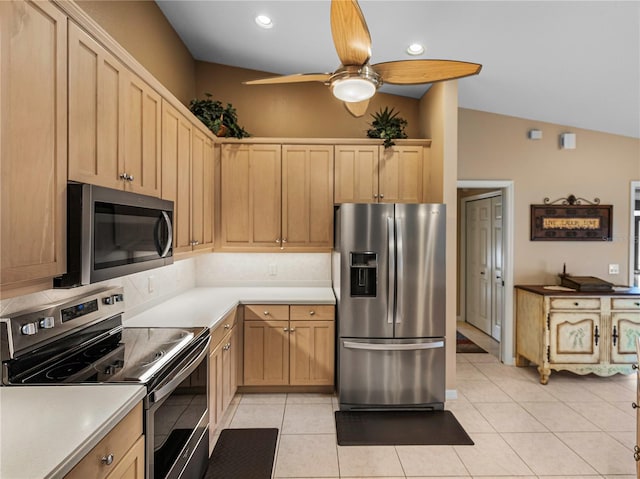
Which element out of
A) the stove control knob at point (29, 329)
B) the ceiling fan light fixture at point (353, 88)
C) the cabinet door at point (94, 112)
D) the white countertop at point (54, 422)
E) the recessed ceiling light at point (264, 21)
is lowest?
the white countertop at point (54, 422)

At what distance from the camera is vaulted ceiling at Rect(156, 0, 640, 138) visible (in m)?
2.37

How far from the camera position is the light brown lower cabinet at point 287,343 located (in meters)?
3.24

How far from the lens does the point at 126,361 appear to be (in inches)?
65.4

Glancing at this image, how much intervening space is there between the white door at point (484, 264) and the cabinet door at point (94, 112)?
13.8 ft

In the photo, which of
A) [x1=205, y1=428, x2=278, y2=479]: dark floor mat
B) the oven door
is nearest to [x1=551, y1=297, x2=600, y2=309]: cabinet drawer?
[x1=205, y1=428, x2=278, y2=479]: dark floor mat

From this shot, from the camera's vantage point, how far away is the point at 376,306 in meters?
3.06

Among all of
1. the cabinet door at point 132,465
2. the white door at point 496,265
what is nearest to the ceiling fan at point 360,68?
the cabinet door at point 132,465

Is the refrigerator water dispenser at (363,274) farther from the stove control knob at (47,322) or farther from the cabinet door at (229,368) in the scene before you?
the stove control knob at (47,322)

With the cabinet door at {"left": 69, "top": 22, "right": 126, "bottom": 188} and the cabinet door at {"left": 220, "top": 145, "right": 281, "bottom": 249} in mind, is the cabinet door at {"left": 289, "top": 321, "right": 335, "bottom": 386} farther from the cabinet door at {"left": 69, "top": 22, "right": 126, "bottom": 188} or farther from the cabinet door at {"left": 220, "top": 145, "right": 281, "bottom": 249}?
the cabinet door at {"left": 69, "top": 22, "right": 126, "bottom": 188}

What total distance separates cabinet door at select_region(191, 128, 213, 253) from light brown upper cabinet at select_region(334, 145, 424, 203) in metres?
1.19

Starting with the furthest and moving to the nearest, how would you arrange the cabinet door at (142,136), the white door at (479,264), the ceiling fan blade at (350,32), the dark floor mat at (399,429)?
the white door at (479,264), the dark floor mat at (399,429), the cabinet door at (142,136), the ceiling fan blade at (350,32)

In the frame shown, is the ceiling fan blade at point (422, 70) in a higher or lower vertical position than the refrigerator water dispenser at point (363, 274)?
higher

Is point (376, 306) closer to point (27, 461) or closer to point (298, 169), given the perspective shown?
point (298, 169)

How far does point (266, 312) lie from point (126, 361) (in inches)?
64.2
